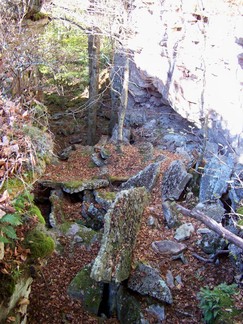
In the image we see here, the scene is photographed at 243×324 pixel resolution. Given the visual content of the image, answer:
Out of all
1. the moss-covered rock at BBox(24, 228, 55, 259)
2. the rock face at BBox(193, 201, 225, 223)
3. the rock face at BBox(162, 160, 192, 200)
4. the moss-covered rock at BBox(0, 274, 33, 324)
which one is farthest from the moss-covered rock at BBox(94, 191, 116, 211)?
the moss-covered rock at BBox(24, 228, 55, 259)

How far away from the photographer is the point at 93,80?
583 inches

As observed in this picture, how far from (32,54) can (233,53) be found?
6.29 m

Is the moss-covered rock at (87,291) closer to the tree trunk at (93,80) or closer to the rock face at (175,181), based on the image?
the rock face at (175,181)

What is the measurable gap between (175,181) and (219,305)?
170 inches

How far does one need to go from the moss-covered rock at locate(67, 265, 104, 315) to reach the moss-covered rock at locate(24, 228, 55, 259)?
8.75 feet

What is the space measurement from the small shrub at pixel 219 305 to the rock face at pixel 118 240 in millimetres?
1614

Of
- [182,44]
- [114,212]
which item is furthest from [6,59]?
[182,44]

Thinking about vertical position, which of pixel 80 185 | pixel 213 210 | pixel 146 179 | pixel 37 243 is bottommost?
Result: pixel 80 185

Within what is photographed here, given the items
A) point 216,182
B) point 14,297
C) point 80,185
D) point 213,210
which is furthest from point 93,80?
point 14,297

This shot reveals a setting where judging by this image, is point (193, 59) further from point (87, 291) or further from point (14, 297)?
point (14, 297)

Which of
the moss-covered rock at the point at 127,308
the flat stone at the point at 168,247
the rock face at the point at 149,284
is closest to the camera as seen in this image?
the moss-covered rock at the point at 127,308

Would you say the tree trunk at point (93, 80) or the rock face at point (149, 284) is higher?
the tree trunk at point (93, 80)

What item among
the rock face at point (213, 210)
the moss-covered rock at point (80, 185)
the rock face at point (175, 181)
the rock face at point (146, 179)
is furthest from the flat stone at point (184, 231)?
the moss-covered rock at point (80, 185)

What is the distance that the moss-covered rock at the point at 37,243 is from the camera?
4.72m
